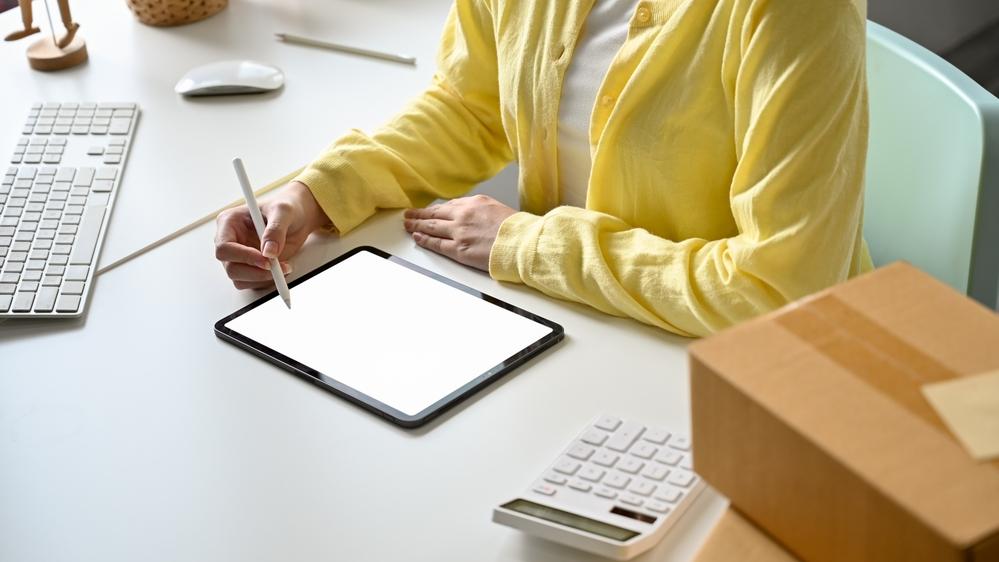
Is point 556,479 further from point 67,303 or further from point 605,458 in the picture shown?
point 67,303

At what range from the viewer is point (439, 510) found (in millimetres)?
799

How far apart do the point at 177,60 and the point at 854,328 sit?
4.18ft

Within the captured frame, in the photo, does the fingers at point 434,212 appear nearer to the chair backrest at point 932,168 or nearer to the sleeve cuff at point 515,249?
the sleeve cuff at point 515,249

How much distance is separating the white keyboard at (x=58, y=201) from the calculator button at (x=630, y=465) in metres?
0.58

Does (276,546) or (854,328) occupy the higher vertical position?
(854,328)

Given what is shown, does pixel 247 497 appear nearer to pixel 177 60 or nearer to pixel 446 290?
pixel 446 290

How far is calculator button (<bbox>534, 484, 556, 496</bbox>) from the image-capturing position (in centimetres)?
78

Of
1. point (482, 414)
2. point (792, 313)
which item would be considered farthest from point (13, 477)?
point (792, 313)

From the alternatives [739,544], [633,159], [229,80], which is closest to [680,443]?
[739,544]

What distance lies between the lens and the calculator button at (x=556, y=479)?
79cm

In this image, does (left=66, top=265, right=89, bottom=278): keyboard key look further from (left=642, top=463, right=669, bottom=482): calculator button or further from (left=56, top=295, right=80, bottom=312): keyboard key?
(left=642, top=463, right=669, bottom=482): calculator button

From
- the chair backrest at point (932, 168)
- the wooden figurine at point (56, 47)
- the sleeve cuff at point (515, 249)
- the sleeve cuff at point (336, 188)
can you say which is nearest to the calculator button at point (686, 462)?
the sleeve cuff at point (515, 249)

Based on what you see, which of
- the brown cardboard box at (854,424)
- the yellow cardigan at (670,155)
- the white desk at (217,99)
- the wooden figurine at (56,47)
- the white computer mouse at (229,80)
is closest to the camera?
the brown cardboard box at (854,424)

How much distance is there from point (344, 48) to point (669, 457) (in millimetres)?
974
